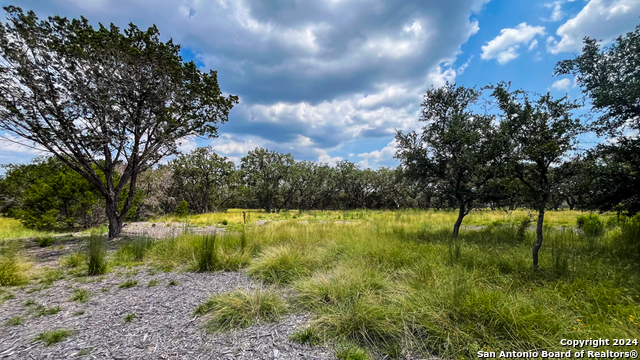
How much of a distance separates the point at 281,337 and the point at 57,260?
6967 millimetres

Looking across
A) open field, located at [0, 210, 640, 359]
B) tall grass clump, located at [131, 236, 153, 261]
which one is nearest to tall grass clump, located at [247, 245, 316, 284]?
open field, located at [0, 210, 640, 359]

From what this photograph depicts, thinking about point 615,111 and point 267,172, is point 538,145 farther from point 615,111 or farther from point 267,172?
point 267,172

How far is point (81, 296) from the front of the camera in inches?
153

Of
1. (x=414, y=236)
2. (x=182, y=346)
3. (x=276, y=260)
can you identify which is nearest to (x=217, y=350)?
(x=182, y=346)

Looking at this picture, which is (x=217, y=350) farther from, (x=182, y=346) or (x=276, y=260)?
(x=276, y=260)

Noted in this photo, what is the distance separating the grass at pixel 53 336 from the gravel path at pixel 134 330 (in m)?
0.05

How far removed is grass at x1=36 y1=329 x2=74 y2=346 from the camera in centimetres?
271

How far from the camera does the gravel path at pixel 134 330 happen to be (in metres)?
2.59

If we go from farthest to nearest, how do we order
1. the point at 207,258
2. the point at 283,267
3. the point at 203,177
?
the point at 203,177
the point at 207,258
the point at 283,267

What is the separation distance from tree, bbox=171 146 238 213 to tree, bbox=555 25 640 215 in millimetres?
27586

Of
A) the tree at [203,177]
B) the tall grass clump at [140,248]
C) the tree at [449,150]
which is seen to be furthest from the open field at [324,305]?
the tree at [203,177]

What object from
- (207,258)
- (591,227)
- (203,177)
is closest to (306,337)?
(207,258)

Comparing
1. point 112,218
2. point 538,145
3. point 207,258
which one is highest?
point 538,145

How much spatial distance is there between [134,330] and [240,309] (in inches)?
50.1
